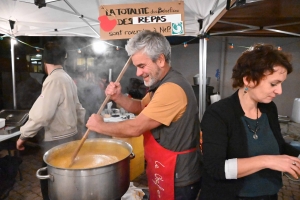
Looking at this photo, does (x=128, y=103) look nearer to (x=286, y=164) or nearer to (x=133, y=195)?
(x=133, y=195)

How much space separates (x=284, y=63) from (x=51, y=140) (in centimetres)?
230

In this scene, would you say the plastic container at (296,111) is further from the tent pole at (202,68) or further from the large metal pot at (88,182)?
the large metal pot at (88,182)

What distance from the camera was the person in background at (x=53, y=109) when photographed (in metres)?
2.29

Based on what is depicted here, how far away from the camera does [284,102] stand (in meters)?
7.23

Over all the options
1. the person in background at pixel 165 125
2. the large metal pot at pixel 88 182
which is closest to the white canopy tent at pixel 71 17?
the person in background at pixel 165 125

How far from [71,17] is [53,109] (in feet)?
7.65

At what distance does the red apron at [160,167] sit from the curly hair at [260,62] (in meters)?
0.68

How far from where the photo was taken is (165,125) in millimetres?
1603

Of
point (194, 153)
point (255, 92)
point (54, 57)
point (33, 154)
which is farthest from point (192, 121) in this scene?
point (33, 154)

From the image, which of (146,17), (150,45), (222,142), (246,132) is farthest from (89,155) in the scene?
(146,17)

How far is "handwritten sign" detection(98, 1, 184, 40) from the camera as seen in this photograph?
244 centimetres

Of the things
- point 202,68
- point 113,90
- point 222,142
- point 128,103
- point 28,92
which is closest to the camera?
point 222,142

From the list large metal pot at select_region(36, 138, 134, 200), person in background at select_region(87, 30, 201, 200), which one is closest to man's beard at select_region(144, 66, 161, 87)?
person in background at select_region(87, 30, 201, 200)

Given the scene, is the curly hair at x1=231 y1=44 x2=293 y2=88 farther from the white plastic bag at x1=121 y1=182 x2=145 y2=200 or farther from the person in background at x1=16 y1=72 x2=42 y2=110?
the person in background at x1=16 y1=72 x2=42 y2=110
